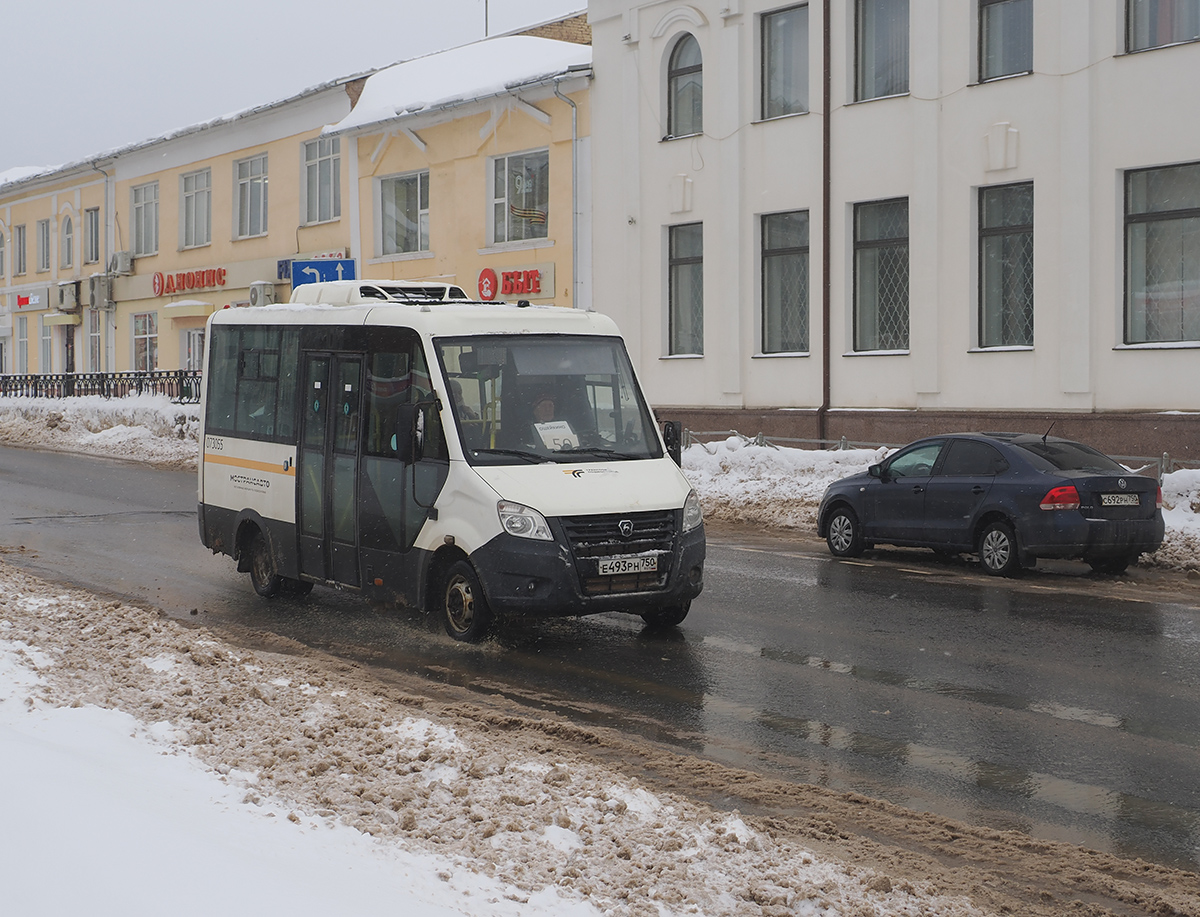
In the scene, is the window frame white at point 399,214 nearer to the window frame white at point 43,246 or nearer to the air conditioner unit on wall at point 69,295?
the air conditioner unit on wall at point 69,295

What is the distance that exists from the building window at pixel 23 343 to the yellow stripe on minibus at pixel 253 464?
140 feet

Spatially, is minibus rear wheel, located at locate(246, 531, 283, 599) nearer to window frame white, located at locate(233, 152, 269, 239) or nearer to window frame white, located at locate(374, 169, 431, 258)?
window frame white, located at locate(374, 169, 431, 258)

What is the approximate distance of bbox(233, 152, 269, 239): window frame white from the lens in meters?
37.3

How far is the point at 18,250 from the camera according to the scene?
51.6m

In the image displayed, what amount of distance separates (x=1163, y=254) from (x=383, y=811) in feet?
54.9

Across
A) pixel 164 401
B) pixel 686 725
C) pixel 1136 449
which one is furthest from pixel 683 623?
pixel 164 401

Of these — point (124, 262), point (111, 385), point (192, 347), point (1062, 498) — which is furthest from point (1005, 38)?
point (124, 262)

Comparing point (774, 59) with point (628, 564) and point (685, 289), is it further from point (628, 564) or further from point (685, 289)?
point (628, 564)

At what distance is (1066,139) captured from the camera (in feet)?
63.8

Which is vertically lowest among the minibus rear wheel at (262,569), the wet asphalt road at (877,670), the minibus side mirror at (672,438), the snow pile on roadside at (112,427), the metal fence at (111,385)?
the wet asphalt road at (877,670)

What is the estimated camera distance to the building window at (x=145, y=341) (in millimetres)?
42750

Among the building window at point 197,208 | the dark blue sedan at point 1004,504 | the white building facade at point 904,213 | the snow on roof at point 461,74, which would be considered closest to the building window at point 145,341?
the building window at point 197,208

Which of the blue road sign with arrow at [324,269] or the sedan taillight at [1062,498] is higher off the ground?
the blue road sign with arrow at [324,269]

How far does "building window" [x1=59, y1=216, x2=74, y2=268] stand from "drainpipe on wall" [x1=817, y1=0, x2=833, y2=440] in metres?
33.3
